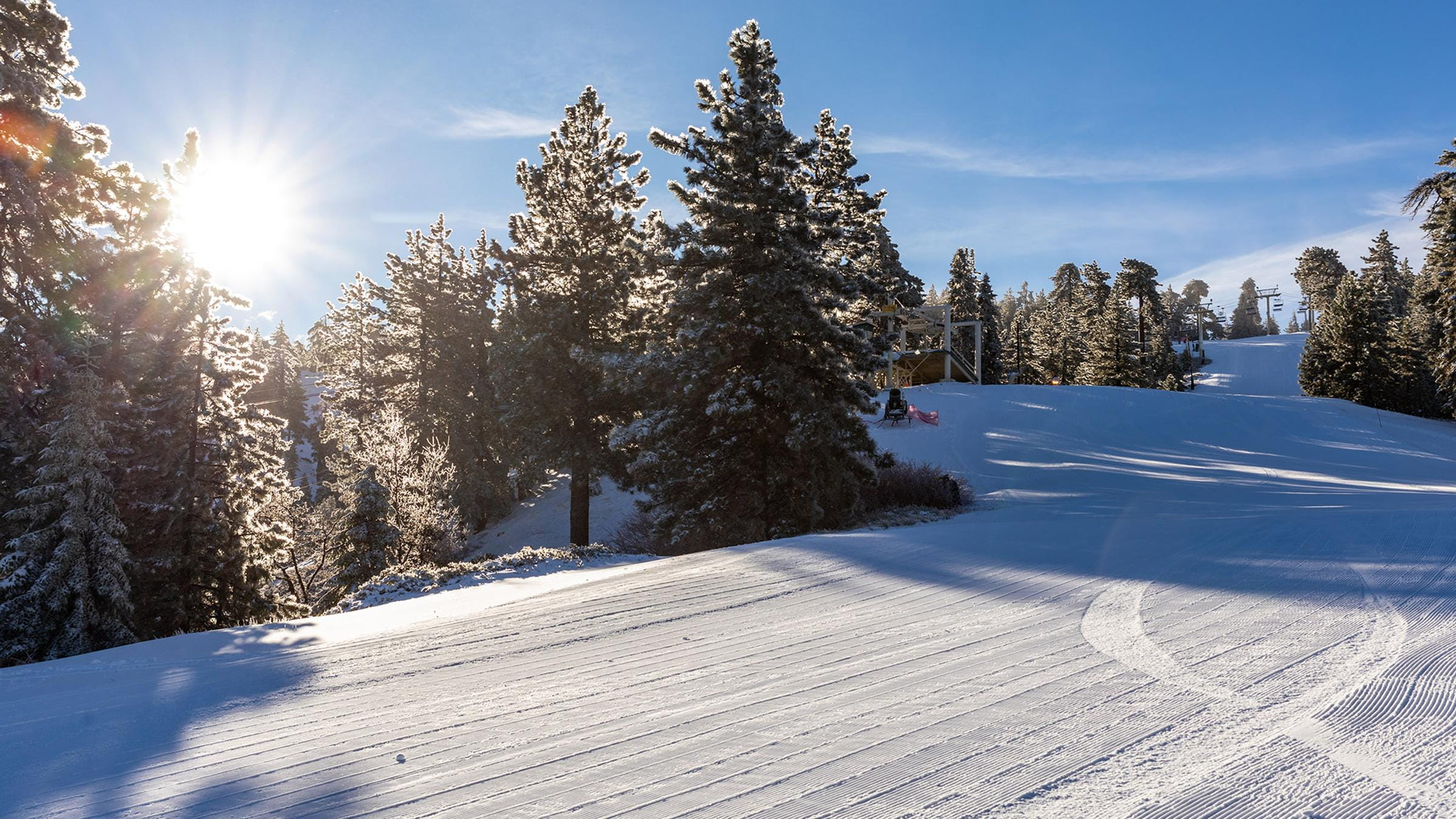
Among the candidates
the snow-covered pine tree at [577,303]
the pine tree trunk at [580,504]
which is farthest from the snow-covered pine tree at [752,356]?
the pine tree trunk at [580,504]

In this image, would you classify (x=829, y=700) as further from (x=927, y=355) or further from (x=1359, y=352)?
(x=1359, y=352)

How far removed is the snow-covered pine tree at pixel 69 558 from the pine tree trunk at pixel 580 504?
10.2 meters

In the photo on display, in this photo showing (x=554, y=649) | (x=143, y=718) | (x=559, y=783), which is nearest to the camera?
(x=559, y=783)

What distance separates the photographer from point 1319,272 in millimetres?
79250

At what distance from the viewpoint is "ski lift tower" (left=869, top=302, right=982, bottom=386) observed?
45156 mm

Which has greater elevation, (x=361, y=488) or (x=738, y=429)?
(x=738, y=429)

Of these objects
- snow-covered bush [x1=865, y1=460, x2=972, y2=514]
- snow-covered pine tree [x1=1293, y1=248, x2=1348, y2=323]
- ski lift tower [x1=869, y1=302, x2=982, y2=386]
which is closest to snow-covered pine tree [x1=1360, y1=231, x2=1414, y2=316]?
snow-covered pine tree [x1=1293, y1=248, x2=1348, y2=323]

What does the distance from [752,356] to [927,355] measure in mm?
36189

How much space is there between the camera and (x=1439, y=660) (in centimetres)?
342

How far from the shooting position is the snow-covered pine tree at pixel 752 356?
13.0 meters

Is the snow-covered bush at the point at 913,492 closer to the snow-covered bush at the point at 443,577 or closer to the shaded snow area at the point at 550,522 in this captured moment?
the snow-covered bush at the point at 443,577

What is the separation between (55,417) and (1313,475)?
26.7m

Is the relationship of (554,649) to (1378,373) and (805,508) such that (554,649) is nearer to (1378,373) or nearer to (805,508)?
(805,508)

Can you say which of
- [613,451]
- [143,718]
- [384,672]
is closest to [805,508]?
[613,451]
